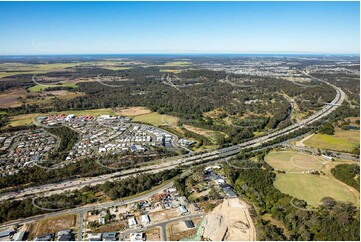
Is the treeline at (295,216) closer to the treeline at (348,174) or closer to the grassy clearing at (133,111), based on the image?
the treeline at (348,174)

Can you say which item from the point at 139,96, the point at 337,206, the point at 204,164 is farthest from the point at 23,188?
the point at 139,96

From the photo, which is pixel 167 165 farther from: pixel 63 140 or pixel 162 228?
pixel 63 140

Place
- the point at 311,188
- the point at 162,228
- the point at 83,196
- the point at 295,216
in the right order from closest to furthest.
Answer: the point at 162,228 < the point at 295,216 < the point at 83,196 < the point at 311,188

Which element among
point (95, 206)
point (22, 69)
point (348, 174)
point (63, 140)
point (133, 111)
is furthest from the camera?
point (22, 69)

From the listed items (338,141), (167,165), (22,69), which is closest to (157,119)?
(167,165)

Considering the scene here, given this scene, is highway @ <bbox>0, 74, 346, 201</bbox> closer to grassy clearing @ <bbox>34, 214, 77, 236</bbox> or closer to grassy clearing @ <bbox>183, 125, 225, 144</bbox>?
grassy clearing @ <bbox>183, 125, 225, 144</bbox>
